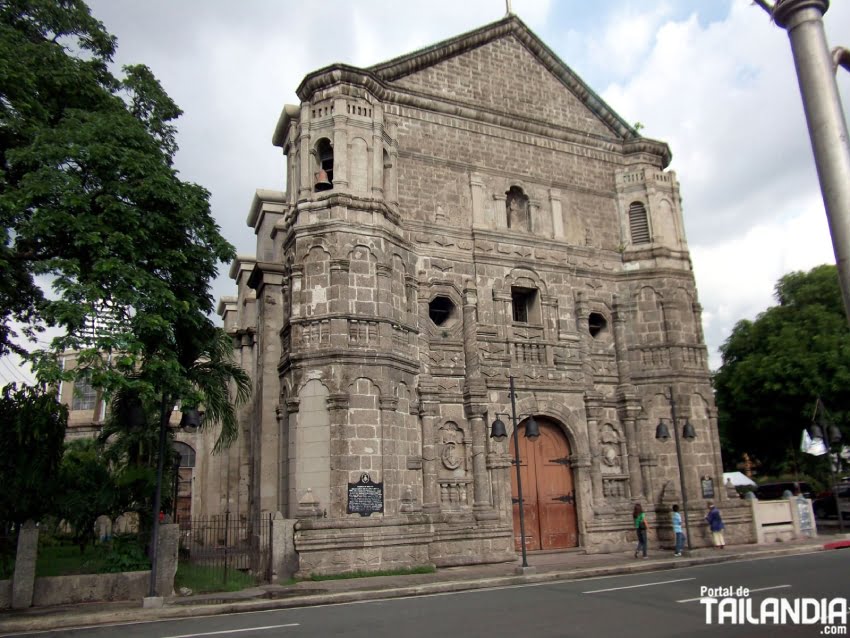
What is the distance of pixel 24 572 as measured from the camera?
1257 centimetres

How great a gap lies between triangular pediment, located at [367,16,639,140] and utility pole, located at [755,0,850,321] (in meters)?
16.8

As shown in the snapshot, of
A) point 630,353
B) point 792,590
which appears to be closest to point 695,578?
point 792,590

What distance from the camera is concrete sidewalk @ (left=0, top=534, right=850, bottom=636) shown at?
1161 cm

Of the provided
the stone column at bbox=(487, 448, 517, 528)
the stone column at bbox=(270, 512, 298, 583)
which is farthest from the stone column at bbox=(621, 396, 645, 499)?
the stone column at bbox=(270, 512, 298, 583)

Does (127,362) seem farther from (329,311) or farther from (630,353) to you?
(630,353)

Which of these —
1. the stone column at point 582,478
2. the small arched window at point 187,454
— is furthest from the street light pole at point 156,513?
the small arched window at point 187,454

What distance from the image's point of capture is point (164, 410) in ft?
45.8

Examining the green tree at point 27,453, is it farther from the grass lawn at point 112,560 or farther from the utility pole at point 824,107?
the utility pole at point 824,107

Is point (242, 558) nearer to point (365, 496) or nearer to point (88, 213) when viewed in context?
point (365, 496)

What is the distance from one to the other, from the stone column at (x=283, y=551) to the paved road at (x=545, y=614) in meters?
3.22

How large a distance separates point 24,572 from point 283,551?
4.90 m

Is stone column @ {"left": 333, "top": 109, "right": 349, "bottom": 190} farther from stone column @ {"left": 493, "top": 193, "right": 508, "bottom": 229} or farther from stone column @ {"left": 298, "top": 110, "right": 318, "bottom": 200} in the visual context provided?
stone column @ {"left": 493, "top": 193, "right": 508, "bottom": 229}

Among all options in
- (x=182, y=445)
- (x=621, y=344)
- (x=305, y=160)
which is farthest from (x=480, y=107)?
(x=182, y=445)

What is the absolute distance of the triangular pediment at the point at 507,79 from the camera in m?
20.7
